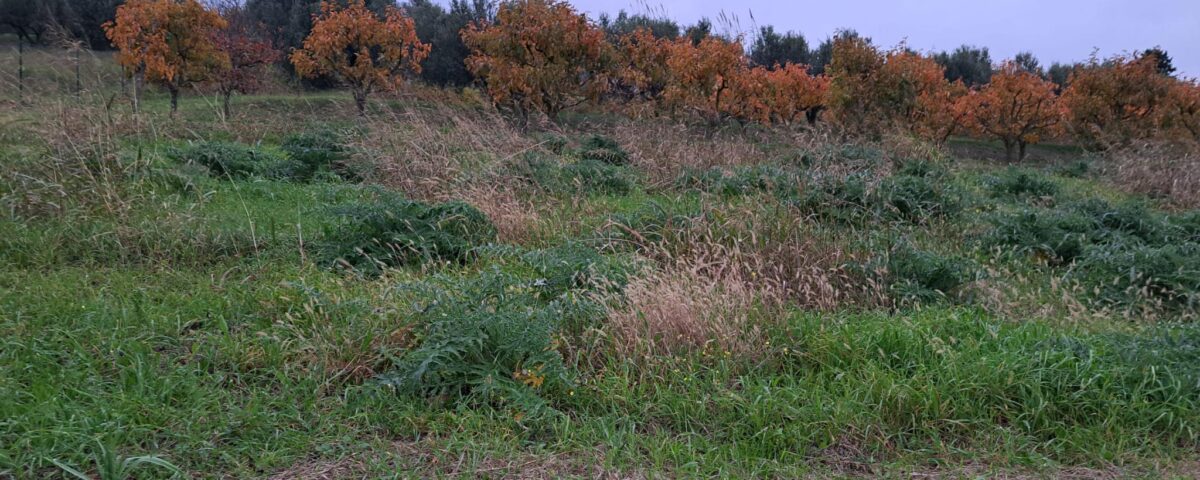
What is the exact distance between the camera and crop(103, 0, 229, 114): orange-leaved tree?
54.2 feet

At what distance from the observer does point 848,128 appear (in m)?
15.8

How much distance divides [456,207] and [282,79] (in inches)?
908

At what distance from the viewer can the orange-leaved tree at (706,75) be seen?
608 inches

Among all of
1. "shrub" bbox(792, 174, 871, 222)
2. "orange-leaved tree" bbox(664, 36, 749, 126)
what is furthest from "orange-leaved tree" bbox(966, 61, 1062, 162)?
"shrub" bbox(792, 174, 871, 222)

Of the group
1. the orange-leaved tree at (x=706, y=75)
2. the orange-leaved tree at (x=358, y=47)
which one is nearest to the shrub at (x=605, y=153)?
the orange-leaved tree at (x=706, y=75)

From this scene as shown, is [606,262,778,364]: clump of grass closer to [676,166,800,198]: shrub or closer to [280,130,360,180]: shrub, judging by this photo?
[676,166,800,198]: shrub

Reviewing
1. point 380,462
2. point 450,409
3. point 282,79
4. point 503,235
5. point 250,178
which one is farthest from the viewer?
point 282,79

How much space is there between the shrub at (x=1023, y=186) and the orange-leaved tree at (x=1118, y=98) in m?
11.4

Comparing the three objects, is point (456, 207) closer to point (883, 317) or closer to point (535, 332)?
point (535, 332)

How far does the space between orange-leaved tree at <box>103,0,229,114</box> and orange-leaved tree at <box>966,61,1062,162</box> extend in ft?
68.3

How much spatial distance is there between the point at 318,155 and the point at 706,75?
863cm

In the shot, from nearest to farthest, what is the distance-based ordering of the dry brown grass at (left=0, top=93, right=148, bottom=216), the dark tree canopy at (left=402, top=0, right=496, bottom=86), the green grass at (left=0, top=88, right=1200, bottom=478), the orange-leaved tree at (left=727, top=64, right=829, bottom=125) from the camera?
the green grass at (left=0, top=88, right=1200, bottom=478), the dry brown grass at (left=0, top=93, right=148, bottom=216), the orange-leaved tree at (left=727, top=64, right=829, bottom=125), the dark tree canopy at (left=402, top=0, right=496, bottom=86)

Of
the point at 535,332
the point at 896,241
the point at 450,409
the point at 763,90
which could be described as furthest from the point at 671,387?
the point at 763,90

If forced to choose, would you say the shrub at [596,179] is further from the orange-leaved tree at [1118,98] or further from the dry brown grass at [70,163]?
the orange-leaved tree at [1118,98]
